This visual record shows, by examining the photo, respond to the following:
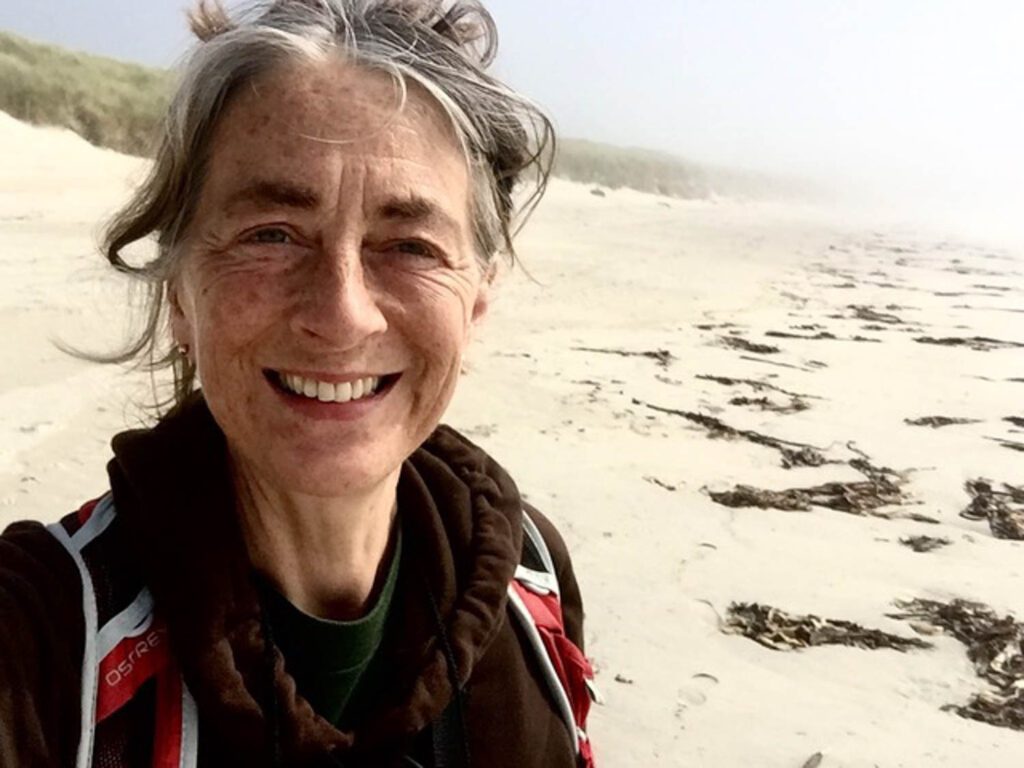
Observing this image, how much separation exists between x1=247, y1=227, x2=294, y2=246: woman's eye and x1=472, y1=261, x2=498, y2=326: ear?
1.30ft

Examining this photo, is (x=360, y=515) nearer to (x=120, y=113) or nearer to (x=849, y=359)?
(x=849, y=359)

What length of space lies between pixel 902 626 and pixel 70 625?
2.99m

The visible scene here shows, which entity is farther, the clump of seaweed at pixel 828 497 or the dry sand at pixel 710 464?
the clump of seaweed at pixel 828 497

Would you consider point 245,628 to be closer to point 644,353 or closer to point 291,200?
point 291,200

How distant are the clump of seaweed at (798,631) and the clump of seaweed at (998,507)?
124 centimetres

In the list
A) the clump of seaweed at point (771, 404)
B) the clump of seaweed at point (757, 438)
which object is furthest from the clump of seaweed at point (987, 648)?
the clump of seaweed at point (771, 404)

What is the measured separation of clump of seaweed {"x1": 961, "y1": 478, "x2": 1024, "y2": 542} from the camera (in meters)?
4.39

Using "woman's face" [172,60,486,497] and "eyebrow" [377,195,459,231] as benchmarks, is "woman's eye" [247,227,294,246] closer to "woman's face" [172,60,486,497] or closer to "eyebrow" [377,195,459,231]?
"woman's face" [172,60,486,497]

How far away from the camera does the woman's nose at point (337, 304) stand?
1.52 metres

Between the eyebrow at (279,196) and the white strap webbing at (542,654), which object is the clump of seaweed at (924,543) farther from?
the eyebrow at (279,196)

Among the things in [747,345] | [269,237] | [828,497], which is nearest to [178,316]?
[269,237]

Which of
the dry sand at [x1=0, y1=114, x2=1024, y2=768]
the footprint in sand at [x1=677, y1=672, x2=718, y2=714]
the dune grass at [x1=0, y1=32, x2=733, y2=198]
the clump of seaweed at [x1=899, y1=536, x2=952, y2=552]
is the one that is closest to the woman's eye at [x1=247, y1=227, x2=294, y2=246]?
the dry sand at [x1=0, y1=114, x2=1024, y2=768]

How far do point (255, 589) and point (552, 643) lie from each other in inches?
23.0

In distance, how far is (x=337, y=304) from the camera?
4.98 ft
